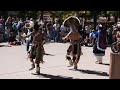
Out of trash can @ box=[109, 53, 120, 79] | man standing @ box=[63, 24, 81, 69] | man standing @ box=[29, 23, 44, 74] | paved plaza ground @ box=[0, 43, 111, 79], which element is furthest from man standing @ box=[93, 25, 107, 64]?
trash can @ box=[109, 53, 120, 79]

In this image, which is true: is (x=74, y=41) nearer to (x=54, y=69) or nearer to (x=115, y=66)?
(x=54, y=69)

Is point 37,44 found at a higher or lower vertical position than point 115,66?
higher

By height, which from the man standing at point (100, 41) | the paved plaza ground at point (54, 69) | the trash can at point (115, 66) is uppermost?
the man standing at point (100, 41)

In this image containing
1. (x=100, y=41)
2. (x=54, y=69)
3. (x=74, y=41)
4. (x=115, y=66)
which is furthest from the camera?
(x=100, y=41)

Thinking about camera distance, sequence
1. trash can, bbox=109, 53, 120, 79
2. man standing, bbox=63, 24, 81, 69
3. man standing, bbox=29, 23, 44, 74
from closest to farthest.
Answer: trash can, bbox=109, 53, 120, 79 → man standing, bbox=29, 23, 44, 74 → man standing, bbox=63, 24, 81, 69

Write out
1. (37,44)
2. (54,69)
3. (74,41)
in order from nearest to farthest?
(37,44) → (74,41) → (54,69)

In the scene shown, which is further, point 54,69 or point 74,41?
point 54,69

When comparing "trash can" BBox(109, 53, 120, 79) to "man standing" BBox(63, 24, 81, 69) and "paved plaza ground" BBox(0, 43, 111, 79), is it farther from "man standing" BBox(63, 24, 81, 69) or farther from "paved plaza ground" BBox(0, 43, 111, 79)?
"man standing" BBox(63, 24, 81, 69)

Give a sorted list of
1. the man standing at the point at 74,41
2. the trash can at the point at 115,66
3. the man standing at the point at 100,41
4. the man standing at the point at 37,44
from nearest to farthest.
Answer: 1. the trash can at the point at 115,66
2. the man standing at the point at 37,44
3. the man standing at the point at 74,41
4. the man standing at the point at 100,41

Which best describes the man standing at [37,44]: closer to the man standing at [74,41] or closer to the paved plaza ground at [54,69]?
the paved plaza ground at [54,69]

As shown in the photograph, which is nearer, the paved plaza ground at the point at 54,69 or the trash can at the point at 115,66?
the trash can at the point at 115,66

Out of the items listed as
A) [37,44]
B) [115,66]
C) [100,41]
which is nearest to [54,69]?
[37,44]

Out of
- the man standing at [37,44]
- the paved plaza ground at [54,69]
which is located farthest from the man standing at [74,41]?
the man standing at [37,44]
